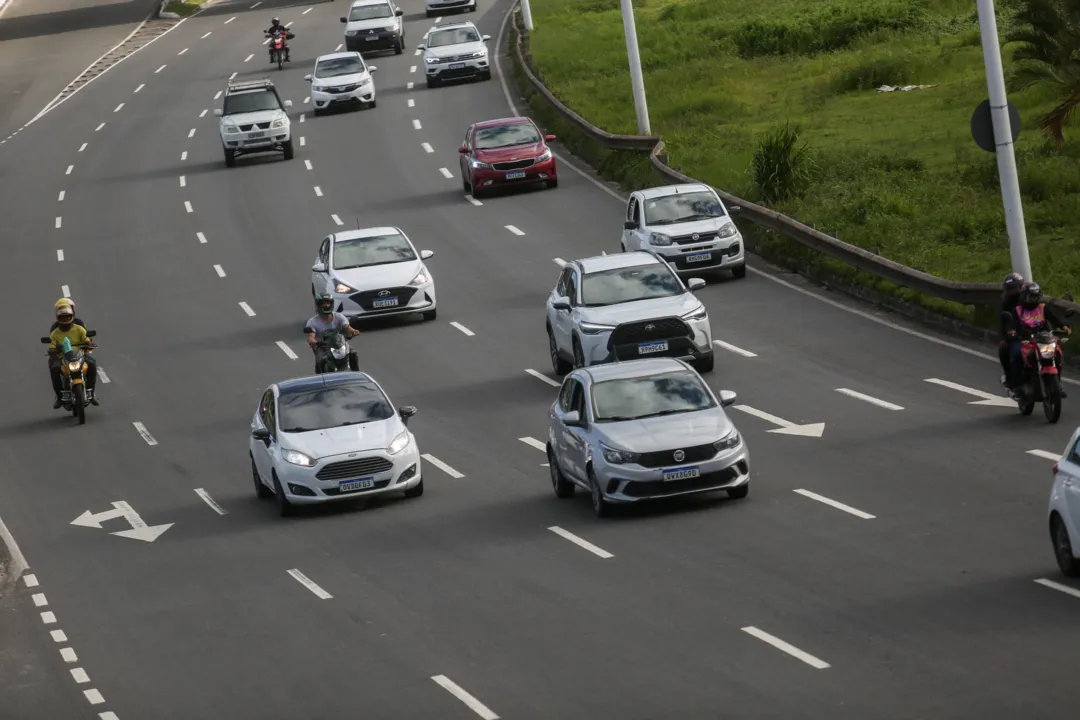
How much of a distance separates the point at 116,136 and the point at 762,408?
4364 centimetres

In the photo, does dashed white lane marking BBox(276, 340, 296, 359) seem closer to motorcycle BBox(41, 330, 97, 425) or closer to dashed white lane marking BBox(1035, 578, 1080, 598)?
motorcycle BBox(41, 330, 97, 425)

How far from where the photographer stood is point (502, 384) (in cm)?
2972

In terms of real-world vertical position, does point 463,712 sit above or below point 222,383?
above

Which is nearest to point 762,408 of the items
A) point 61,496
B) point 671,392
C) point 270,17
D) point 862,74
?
point 671,392

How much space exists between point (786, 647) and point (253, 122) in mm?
42561

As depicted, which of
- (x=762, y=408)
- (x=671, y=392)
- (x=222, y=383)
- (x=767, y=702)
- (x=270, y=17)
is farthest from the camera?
(x=270, y=17)

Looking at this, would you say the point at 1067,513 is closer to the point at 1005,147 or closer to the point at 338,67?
the point at 1005,147

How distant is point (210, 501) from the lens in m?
25.0

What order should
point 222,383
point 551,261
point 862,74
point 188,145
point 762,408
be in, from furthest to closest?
1. point 188,145
2. point 862,74
3. point 551,261
4. point 222,383
5. point 762,408

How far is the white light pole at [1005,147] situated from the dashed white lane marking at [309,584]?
12.5 metres

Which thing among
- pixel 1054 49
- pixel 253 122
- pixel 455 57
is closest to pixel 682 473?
pixel 1054 49

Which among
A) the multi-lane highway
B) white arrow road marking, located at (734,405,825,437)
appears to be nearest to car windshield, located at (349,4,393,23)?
the multi-lane highway

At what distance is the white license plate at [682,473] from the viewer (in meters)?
20.3

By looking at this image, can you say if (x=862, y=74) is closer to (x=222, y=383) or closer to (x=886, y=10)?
(x=886, y=10)
